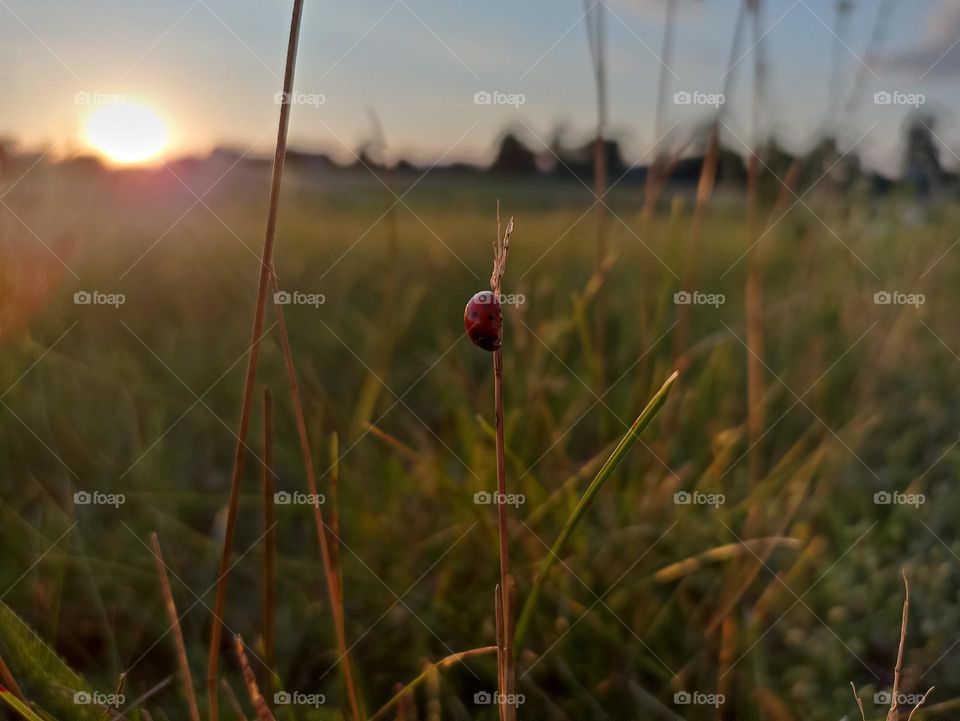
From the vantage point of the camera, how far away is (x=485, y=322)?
1.75ft

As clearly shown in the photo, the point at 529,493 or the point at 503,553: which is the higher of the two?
the point at 503,553

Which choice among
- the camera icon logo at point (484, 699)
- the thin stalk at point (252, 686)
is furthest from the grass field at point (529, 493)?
the thin stalk at point (252, 686)

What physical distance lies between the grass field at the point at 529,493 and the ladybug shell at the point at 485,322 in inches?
10.2

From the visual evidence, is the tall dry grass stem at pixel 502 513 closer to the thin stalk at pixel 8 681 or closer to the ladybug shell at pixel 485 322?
the ladybug shell at pixel 485 322

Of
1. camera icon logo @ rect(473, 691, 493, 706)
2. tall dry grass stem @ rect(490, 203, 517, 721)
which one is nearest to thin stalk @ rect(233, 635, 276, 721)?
tall dry grass stem @ rect(490, 203, 517, 721)

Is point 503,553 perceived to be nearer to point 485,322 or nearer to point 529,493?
point 485,322

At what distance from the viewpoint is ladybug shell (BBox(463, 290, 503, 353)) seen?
53 cm

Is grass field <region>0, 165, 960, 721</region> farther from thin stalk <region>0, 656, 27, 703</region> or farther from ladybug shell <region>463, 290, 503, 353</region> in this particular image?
ladybug shell <region>463, 290, 503, 353</region>

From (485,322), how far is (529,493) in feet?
2.17

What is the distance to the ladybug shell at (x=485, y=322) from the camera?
0.53 m

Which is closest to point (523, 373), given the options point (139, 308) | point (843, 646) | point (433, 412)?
point (433, 412)

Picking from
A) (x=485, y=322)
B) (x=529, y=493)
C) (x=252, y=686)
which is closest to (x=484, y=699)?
(x=529, y=493)

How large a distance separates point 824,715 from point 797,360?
3.30 ft

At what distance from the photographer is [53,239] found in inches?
62.3
